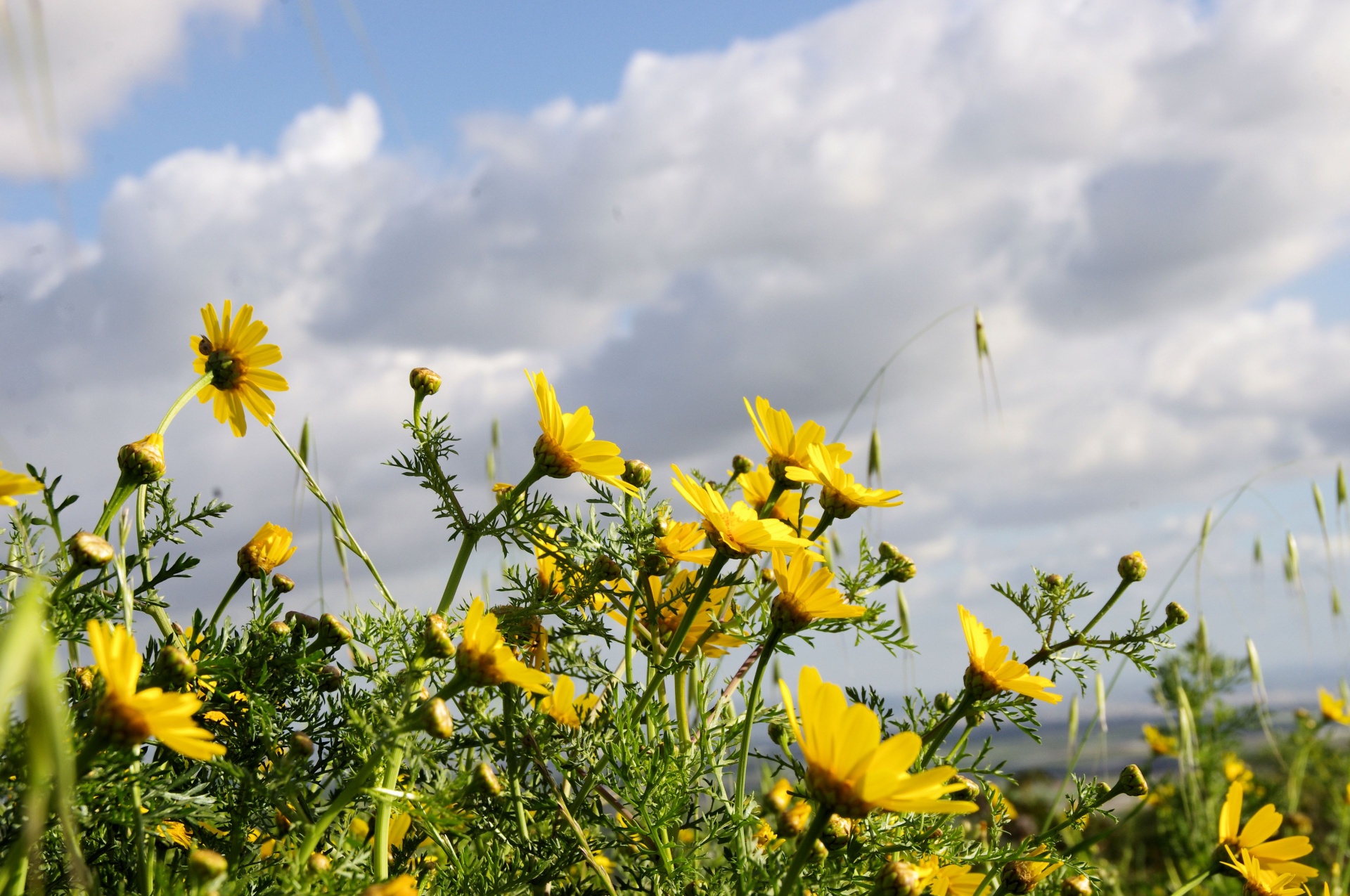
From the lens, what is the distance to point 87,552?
959 millimetres

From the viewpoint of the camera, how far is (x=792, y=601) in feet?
3.73

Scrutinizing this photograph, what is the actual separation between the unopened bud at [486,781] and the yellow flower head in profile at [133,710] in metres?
0.36

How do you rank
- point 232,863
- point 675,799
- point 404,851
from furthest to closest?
point 404,851
point 675,799
point 232,863

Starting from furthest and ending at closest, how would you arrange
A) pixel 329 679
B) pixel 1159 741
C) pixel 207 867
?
pixel 1159 741 → pixel 329 679 → pixel 207 867

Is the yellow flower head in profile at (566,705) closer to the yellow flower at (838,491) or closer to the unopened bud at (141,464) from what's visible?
the yellow flower at (838,491)

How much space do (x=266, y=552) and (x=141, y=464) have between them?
28 centimetres

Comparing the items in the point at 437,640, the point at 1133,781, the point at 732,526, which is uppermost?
the point at 732,526

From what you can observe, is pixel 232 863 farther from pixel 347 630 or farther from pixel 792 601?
pixel 792 601

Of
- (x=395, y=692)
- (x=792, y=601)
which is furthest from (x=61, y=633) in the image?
(x=792, y=601)

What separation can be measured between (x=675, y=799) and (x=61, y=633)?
664 millimetres

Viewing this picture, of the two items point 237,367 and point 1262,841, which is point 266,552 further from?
point 1262,841

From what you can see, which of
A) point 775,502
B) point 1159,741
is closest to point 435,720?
point 775,502

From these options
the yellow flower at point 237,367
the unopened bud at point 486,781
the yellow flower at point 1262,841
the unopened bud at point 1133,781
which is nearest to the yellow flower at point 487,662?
the unopened bud at point 486,781

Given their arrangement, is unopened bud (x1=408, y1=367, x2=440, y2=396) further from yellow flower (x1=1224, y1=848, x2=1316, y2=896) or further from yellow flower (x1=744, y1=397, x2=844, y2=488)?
yellow flower (x1=1224, y1=848, x2=1316, y2=896)
